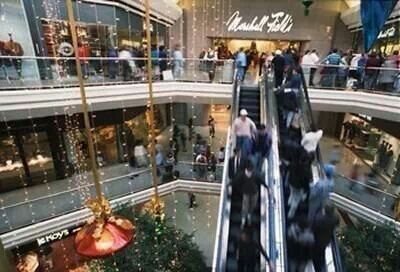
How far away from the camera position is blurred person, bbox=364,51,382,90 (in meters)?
9.39

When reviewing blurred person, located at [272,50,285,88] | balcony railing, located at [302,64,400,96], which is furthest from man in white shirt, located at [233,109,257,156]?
balcony railing, located at [302,64,400,96]

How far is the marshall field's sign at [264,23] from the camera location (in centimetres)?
1572

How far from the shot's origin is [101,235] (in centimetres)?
253

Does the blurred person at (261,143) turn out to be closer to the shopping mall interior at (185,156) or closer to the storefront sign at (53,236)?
the shopping mall interior at (185,156)

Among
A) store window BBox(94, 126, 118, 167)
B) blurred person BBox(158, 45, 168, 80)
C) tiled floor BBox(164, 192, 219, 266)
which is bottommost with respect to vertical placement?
tiled floor BBox(164, 192, 219, 266)

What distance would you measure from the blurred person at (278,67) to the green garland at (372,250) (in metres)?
4.44

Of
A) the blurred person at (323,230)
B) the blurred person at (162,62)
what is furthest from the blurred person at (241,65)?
the blurred person at (323,230)

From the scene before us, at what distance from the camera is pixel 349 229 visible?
7488mm

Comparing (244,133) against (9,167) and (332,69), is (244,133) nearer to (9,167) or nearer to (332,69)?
(332,69)

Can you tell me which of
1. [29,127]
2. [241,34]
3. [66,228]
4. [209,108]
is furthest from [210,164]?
[241,34]

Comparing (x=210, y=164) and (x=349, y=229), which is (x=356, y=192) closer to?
(x=349, y=229)

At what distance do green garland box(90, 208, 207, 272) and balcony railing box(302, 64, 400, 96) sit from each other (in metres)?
6.68

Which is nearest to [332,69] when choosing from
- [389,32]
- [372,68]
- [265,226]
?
[372,68]

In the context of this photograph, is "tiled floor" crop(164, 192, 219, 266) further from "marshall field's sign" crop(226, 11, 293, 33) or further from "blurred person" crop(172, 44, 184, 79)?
"marshall field's sign" crop(226, 11, 293, 33)
